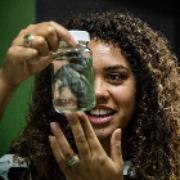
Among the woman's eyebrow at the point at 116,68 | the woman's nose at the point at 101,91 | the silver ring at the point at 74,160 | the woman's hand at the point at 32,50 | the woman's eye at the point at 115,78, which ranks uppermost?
the woman's hand at the point at 32,50

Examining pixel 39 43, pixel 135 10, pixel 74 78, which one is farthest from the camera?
pixel 135 10

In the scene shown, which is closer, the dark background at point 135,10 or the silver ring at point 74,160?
the silver ring at point 74,160

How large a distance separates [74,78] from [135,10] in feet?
5.30

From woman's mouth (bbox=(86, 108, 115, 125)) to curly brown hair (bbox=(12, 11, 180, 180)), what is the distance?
14 cm

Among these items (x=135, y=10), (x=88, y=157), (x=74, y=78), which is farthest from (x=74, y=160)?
(x=135, y=10)

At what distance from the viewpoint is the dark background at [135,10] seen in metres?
2.10

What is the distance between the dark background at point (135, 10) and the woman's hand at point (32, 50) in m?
1.09

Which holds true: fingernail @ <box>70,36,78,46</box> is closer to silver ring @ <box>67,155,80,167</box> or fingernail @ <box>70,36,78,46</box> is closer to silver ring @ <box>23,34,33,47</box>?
silver ring @ <box>23,34,33,47</box>

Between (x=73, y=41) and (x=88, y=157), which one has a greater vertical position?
(x=73, y=41)

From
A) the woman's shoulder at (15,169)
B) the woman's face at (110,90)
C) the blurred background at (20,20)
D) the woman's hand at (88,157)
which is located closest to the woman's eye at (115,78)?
the woman's face at (110,90)

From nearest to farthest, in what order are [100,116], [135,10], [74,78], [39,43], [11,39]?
[39,43]
[74,78]
[100,116]
[11,39]
[135,10]

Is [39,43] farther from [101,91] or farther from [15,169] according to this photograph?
[15,169]

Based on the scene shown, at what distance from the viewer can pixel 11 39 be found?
2.00 meters

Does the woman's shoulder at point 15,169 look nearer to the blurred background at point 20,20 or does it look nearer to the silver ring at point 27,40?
the blurred background at point 20,20
